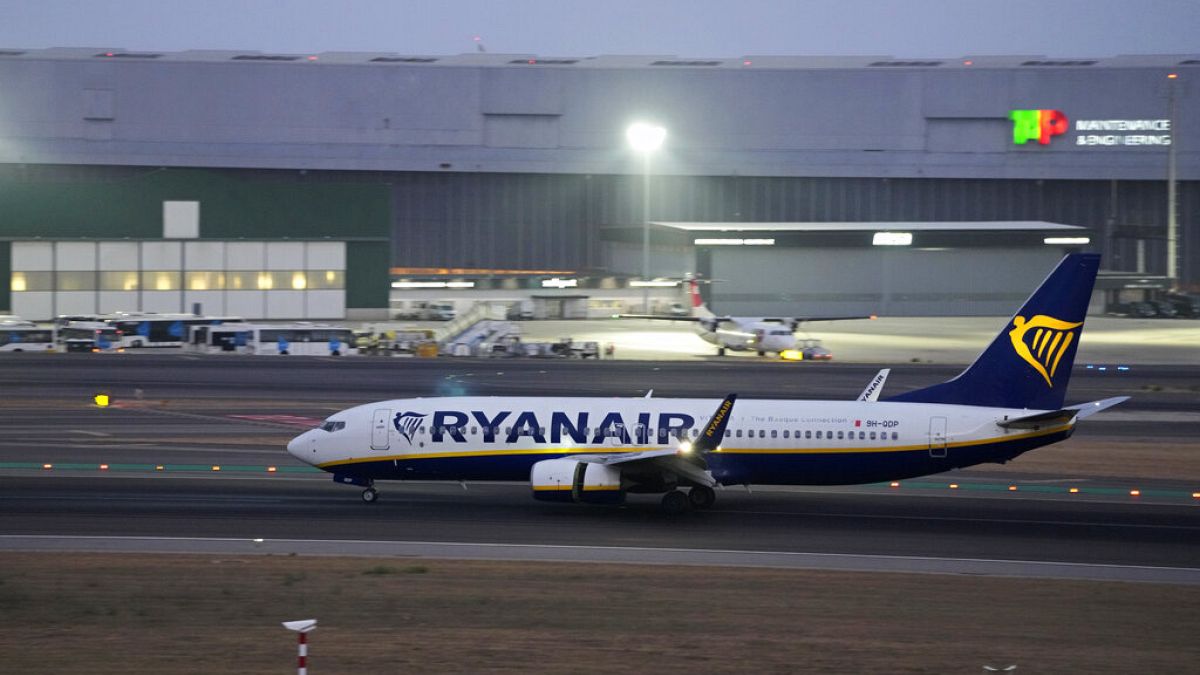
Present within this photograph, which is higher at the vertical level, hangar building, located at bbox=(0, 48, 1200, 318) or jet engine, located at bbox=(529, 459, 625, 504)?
hangar building, located at bbox=(0, 48, 1200, 318)

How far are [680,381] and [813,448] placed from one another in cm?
3083

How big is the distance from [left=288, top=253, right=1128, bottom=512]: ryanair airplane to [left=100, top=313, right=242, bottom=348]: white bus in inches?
2085

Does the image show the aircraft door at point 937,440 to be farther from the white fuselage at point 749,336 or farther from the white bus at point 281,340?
the white bus at point 281,340

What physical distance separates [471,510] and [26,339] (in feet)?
187

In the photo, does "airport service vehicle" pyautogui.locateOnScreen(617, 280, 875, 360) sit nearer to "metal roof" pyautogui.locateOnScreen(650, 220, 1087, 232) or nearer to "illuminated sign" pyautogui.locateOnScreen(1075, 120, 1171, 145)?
"metal roof" pyautogui.locateOnScreen(650, 220, 1087, 232)

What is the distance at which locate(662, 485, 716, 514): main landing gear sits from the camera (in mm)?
34062

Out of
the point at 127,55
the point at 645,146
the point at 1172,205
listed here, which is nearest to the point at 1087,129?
the point at 1172,205

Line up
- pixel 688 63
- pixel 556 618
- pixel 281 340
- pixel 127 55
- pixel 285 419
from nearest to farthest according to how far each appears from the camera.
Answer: pixel 556 618 → pixel 285 419 → pixel 281 340 → pixel 127 55 → pixel 688 63

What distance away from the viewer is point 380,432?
115 ft

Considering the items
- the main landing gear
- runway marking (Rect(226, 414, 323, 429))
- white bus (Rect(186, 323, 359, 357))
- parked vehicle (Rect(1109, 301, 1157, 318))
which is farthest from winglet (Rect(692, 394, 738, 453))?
parked vehicle (Rect(1109, 301, 1157, 318))

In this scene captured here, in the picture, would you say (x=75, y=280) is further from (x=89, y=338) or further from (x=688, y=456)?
(x=688, y=456)

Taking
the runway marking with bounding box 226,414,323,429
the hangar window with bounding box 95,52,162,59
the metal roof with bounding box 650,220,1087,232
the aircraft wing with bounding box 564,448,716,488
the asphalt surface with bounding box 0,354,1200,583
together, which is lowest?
the asphalt surface with bounding box 0,354,1200,583

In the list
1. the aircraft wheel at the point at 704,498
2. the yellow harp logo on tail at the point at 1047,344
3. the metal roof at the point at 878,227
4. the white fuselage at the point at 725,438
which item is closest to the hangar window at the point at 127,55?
the metal roof at the point at 878,227

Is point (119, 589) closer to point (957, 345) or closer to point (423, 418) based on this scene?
point (423, 418)
